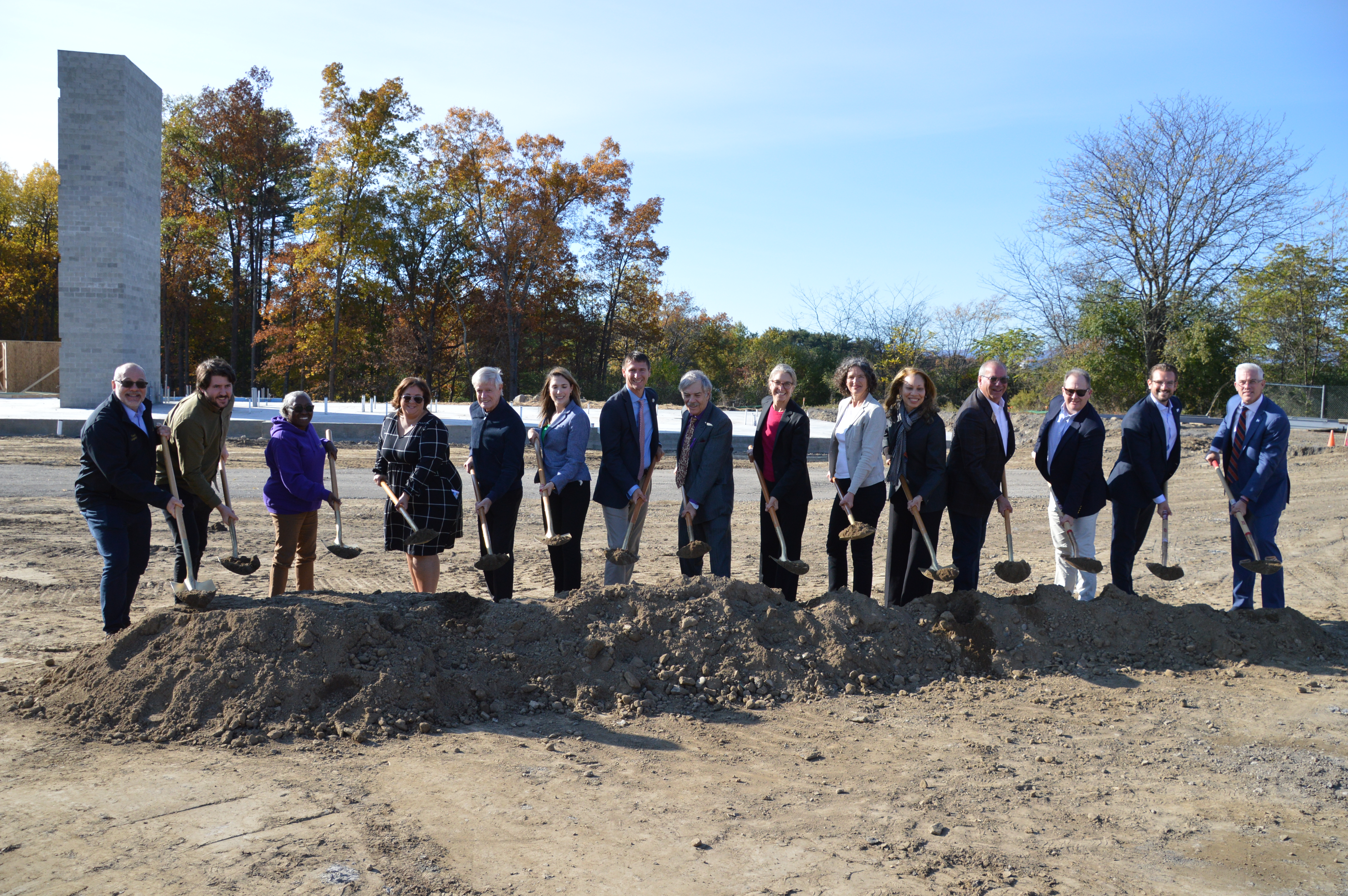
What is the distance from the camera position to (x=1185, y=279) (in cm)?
2523

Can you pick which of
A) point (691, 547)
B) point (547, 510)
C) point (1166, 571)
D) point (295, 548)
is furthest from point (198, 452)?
point (1166, 571)

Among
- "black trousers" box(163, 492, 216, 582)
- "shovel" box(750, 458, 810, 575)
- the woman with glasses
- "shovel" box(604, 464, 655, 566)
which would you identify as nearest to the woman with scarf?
"shovel" box(750, 458, 810, 575)

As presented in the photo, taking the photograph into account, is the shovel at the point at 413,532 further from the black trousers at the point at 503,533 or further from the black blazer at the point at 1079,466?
the black blazer at the point at 1079,466

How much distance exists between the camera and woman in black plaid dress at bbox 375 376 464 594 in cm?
568

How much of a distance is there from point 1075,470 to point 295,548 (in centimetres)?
523

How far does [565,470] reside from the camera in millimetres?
5805

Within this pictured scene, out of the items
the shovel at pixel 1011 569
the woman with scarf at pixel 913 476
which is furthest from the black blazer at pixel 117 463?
the shovel at pixel 1011 569

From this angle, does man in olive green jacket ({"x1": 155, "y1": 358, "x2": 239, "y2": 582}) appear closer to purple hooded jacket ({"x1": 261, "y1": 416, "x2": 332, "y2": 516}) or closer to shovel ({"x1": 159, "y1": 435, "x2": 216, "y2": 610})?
shovel ({"x1": 159, "y1": 435, "x2": 216, "y2": 610})

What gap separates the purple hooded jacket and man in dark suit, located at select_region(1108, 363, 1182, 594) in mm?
5358

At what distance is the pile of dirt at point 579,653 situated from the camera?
442 cm

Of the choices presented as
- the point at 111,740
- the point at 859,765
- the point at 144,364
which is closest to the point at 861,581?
the point at 859,765

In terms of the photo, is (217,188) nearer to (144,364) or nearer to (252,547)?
(144,364)

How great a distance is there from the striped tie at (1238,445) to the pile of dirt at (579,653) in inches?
40.8

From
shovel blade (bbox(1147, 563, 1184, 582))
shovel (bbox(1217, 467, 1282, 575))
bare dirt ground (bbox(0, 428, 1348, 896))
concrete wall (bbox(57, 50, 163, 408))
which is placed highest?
concrete wall (bbox(57, 50, 163, 408))
